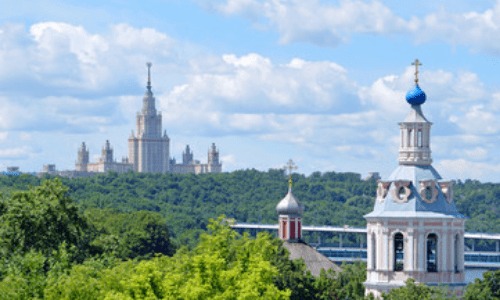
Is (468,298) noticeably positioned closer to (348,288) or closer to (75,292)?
(348,288)

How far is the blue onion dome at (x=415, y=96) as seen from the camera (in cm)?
6588

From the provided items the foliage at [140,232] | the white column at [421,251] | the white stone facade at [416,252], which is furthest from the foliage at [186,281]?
the foliage at [140,232]

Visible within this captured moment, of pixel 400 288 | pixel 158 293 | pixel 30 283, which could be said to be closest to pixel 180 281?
pixel 158 293

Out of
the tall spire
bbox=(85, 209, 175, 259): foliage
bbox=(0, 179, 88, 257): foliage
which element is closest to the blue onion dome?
the tall spire

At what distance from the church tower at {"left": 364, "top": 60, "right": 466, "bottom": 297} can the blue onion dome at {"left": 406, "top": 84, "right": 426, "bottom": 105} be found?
116mm

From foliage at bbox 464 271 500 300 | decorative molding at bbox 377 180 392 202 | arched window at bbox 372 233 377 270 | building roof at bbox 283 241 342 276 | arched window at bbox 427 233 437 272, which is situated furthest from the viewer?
building roof at bbox 283 241 342 276

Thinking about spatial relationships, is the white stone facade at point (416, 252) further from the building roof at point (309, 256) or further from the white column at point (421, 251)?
the building roof at point (309, 256)

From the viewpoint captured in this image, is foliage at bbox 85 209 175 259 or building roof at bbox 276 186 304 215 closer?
building roof at bbox 276 186 304 215

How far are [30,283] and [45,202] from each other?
11897mm

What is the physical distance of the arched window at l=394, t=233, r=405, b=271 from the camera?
6456 centimetres

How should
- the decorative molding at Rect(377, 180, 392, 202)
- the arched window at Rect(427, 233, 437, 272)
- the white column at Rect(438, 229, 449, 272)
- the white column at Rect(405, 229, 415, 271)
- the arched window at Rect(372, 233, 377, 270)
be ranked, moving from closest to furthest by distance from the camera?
the white column at Rect(405, 229, 415, 271) < the white column at Rect(438, 229, 449, 272) < the arched window at Rect(427, 233, 437, 272) < the arched window at Rect(372, 233, 377, 270) < the decorative molding at Rect(377, 180, 392, 202)

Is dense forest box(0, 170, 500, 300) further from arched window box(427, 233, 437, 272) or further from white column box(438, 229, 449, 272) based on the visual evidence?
arched window box(427, 233, 437, 272)

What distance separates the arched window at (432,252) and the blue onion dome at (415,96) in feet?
21.3

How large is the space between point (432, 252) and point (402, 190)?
3255mm
